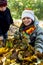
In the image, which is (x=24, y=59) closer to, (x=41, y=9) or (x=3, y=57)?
(x=3, y=57)

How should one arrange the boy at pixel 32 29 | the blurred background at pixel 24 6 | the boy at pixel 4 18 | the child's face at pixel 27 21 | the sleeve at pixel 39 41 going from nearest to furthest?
the sleeve at pixel 39 41, the boy at pixel 32 29, the child's face at pixel 27 21, the boy at pixel 4 18, the blurred background at pixel 24 6

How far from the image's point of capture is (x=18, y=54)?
264 centimetres

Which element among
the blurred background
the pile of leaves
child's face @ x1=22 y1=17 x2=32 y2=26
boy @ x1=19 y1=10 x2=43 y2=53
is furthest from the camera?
the blurred background

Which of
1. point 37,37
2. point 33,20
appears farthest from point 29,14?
point 37,37

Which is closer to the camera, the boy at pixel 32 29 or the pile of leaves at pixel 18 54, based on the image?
the pile of leaves at pixel 18 54

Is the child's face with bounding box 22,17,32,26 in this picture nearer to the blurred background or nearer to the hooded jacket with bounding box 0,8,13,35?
the hooded jacket with bounding box 0,8,13,35

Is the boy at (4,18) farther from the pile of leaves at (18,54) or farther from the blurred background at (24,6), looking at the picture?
the blurred background at (24,6)

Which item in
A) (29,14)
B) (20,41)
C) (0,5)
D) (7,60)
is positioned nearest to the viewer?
(7,60)

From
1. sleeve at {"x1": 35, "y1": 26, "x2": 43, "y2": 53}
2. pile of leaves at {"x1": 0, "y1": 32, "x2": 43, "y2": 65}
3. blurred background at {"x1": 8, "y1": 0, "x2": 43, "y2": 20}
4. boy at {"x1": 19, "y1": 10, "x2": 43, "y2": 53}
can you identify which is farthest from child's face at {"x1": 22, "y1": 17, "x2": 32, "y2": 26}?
blurred background at {"x1": 8, "y1": 0, "x2": 43, "y2": 20}

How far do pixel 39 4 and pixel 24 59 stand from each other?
4.47 m

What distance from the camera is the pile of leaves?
8.48ft

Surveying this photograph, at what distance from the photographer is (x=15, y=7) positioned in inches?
269

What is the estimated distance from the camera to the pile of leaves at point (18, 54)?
2584 millimetres

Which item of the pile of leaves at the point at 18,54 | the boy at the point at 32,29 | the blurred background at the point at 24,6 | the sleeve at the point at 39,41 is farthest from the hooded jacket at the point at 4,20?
the blurred background at the point at 24,6
